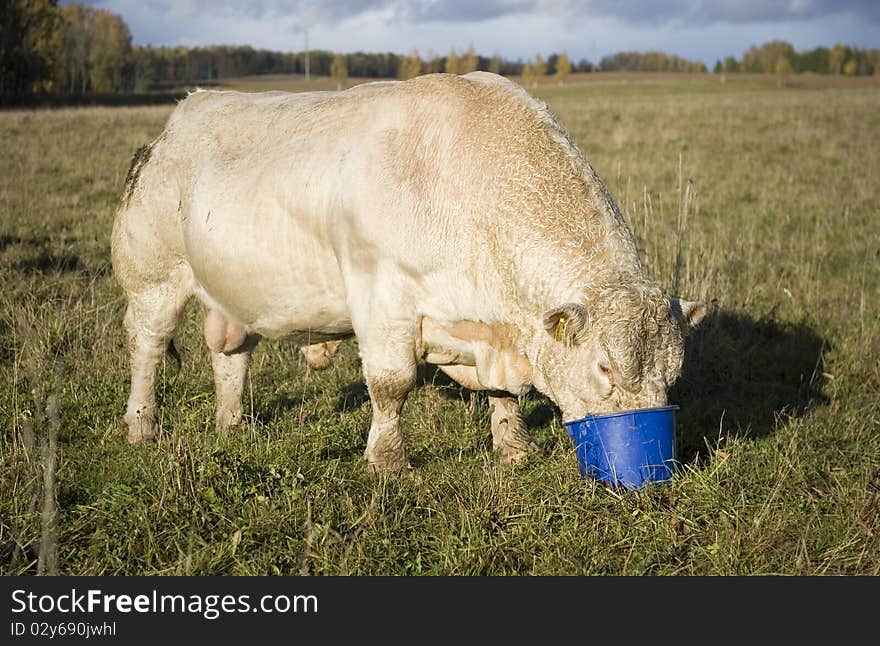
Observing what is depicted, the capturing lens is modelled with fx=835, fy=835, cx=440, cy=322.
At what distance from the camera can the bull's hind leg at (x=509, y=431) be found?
17.3ft

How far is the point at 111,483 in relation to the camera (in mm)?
4672

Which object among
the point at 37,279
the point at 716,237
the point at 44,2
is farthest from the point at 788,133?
the point at 44,2

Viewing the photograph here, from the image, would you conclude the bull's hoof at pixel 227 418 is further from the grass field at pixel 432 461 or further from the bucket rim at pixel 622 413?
the bucket rim at pixel 622 413

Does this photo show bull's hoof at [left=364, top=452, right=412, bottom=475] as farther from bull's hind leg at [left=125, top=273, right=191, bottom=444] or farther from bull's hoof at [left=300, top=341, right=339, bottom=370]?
bull's hind leg at [left=125, top=273, right=191, bottom=444]

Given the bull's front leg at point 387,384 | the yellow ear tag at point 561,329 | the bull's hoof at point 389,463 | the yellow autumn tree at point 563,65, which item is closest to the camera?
the yellow ear tag at point 561,329

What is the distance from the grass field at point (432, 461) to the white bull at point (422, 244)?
1.65ft

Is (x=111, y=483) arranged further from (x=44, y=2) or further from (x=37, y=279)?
(x=44, y=2)

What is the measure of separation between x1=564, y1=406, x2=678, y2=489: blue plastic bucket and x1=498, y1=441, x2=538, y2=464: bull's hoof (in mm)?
836

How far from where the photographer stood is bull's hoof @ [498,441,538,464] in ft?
17.1

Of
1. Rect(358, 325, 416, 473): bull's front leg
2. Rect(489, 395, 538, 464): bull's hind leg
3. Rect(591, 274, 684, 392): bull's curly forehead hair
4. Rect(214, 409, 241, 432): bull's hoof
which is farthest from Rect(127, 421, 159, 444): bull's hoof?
Rect(591, 274, 684, 392): bull's curly forehead hair

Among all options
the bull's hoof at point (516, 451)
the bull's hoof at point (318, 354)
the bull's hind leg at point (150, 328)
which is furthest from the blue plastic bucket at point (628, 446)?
the bull's hind leg at point (150, 328)

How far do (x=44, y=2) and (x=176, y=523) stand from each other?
2632 inches

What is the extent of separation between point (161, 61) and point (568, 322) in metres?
147

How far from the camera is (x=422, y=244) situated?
14.3ft
